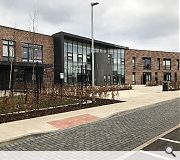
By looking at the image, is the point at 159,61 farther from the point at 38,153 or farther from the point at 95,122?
the point at 38,153

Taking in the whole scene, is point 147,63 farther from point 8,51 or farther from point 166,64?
point 8,51

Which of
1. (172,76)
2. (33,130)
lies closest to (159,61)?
(172,76)

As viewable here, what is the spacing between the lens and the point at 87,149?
754 centimetres

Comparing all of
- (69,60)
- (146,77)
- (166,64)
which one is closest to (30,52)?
(69,60)

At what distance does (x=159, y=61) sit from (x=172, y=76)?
6.01 meters

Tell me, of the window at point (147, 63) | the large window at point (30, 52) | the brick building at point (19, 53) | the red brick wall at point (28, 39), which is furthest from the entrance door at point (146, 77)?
the large window at point (30, 52)

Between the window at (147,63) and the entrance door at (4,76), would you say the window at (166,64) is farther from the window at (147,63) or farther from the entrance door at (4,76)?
the entrance door at (4,76)

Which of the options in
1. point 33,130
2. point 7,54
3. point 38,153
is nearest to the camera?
point 38,153

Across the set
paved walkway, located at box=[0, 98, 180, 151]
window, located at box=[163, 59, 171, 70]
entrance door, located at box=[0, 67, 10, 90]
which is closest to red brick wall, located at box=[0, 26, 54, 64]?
entrance door, located at box=[0, 67, 10, 90]

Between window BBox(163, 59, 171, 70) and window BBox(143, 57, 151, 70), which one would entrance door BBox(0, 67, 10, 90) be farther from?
window BBox(163, 59, 171, 70)

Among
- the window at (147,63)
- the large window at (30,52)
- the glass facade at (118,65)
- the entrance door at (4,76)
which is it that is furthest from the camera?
the window at (147,63)

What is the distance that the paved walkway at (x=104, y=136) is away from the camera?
25.6 feet

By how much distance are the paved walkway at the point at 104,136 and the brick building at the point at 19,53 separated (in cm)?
2272

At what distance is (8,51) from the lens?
115ft
